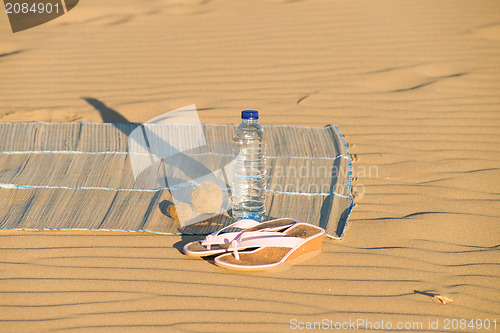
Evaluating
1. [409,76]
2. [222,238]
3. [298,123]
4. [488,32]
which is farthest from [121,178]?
[488,32]

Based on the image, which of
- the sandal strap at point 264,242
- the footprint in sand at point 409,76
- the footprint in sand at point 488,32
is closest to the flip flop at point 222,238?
the sandal strap at point 264,242

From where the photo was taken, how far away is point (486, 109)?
4699 mm

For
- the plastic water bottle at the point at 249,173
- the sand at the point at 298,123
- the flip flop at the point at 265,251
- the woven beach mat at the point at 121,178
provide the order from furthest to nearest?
the plastic water bottle at the point at 249,173, the woven beach mat at the point at 121,178, the flip flop at the point at 265,251, the sand at the point at 298,123

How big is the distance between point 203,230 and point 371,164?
5.03 ft

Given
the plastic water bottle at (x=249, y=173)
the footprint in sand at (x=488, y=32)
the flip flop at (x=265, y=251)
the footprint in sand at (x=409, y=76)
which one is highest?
the footprint in sand at (x=488, y=32)

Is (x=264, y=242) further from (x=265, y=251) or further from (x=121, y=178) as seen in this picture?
(x=121, y=178)

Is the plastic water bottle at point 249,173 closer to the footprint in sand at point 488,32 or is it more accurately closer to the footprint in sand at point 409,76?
the footprint in sand at point 409,76

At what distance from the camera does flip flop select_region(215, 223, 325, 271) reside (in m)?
2.68

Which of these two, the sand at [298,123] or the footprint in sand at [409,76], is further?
the footprint in sand at [409,76]

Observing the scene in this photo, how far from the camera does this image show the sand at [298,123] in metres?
2.44

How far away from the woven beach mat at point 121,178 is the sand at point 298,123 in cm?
14

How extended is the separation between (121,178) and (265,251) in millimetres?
1356

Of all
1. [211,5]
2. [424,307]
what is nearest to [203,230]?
[424,307]

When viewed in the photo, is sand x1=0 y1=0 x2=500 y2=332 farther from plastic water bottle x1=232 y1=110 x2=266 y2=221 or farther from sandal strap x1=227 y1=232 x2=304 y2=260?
plastic water bottle x1=232 y1=110 x2=266 y2=221
